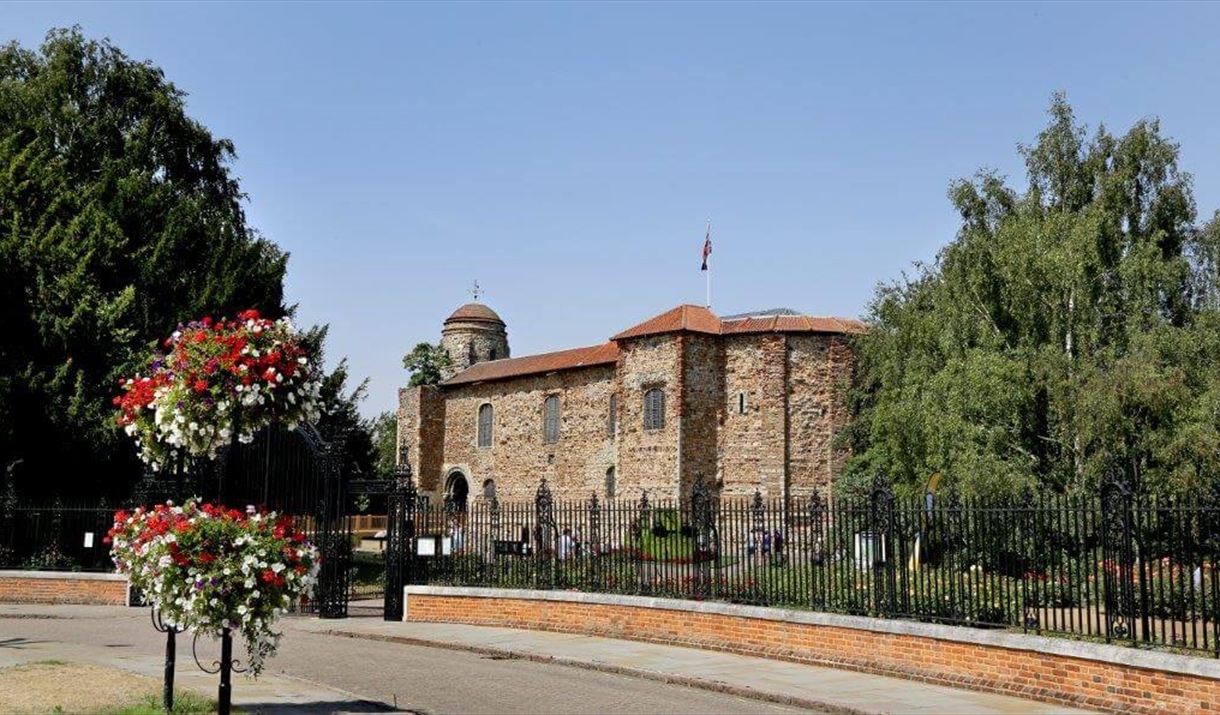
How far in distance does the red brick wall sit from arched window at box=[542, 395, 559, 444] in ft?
104

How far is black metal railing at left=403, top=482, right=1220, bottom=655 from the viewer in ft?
36.3

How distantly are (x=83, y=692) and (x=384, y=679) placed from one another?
3482 millimetres

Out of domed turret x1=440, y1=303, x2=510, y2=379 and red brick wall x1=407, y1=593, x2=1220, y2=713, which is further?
domed turret x1=440, y1=303, x2=510, y2=379

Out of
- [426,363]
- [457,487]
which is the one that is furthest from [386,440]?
[457,487]

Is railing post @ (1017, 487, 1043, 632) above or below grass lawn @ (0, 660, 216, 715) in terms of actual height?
above

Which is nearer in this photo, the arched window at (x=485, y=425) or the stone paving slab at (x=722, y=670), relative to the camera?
the stone paving slab at (x=722, y=670)

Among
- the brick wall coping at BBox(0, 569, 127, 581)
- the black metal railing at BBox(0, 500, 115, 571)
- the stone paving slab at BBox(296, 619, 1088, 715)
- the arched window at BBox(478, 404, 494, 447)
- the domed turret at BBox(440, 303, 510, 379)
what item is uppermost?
the domed turret at BBox(440, 303, 510, 379)

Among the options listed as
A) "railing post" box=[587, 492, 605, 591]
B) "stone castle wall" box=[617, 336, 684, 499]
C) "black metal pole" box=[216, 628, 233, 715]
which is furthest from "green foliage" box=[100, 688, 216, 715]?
"stone castle wall" box=[617, 336, 684, 499]

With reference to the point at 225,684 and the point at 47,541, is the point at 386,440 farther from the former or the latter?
the point at 225,684

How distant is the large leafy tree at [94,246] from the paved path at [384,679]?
9081 millimetres

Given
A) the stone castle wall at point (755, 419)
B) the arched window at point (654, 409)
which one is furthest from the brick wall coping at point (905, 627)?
the stone castle wall at point (755, 419)

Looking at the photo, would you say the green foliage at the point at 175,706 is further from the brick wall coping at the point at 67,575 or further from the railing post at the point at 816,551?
the brick wall coping at the point at 67,575

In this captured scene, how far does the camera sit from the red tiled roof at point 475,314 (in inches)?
2758

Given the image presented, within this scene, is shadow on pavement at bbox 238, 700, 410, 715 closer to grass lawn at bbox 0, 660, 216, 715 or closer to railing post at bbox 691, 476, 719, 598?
grass lawn at bbox 0, 660, 216, 715
